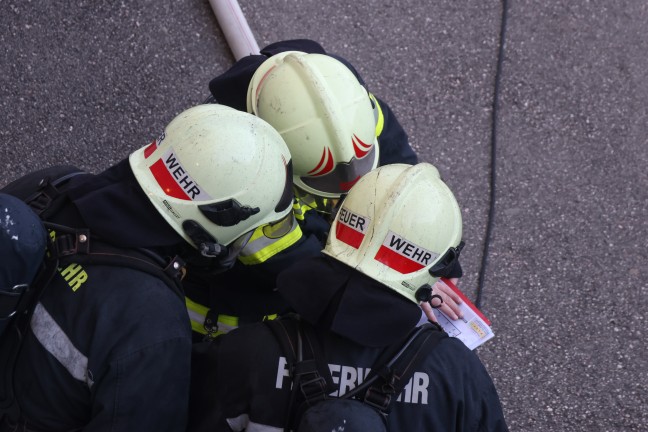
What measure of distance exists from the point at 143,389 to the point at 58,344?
0.27m

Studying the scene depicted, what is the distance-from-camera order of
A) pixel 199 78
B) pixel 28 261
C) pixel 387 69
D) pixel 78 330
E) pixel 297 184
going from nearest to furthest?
pixel 28 261 < pixel 78 330 < pixel 297 184 < pixel 199 78 < pixel 387 69

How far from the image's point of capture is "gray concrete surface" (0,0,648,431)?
3.61 metres

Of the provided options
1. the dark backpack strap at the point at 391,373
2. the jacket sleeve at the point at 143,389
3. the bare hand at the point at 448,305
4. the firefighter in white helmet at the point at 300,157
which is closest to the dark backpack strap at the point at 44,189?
the jacket sleeve at the point at 143,389

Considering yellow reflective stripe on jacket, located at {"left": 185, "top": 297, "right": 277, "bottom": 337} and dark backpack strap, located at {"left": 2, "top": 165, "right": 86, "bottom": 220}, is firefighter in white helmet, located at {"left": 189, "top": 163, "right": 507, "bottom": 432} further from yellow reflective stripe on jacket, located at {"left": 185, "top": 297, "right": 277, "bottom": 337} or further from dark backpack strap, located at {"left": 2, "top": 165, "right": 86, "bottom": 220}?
dark backpack strap, located at {"left": 2, "top": 165, "right": 86, "bottom": 220}

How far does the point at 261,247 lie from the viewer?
7.45ft

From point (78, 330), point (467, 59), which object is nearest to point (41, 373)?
point (78, 330)

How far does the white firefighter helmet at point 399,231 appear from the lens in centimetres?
200

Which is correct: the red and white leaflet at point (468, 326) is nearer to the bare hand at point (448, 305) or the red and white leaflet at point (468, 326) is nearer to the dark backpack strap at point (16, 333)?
the bare hand at point (448, 305)

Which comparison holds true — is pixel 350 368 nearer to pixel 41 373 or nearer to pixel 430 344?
pixel 430 344

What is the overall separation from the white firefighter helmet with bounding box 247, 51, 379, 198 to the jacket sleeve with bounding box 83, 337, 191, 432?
88 centimetres

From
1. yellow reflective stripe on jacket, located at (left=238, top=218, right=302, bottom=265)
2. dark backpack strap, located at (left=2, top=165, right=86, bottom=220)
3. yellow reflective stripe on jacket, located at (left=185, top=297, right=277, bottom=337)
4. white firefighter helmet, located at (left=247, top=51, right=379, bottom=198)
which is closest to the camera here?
dark backpack strap, located at (left=2, top=165, right=86, bottom=220)

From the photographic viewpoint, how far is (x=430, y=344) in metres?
1.90

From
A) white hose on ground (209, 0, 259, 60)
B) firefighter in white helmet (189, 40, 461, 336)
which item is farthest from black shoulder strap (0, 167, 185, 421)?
white hose on ground (209, 0, 259, 60)

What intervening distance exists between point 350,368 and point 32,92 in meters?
2.60
